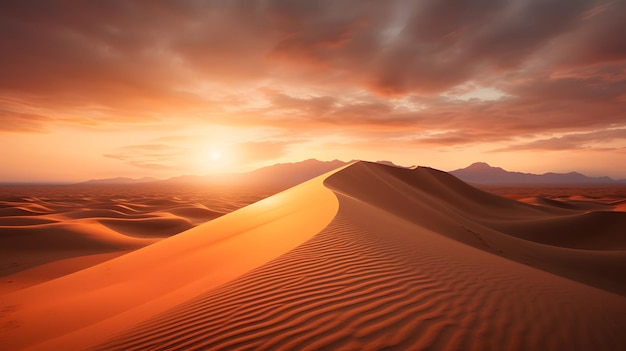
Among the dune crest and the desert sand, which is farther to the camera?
the dune crest

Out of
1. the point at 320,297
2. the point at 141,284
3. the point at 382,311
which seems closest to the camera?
the point at 382,311

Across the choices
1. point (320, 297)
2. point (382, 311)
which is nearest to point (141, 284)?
point (320, 297)

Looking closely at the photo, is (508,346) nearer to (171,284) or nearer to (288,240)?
(288,240)

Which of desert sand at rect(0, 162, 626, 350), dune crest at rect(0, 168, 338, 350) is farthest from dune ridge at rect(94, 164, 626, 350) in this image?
dune crest at rect(0, 168, 338, 350)

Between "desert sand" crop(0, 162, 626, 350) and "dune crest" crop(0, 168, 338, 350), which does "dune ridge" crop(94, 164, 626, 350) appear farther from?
"dune crest" crop(0, 168, 338, 350)

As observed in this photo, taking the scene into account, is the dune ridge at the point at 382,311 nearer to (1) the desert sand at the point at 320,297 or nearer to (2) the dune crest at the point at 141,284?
(1) the desert sand at the point at 320,297

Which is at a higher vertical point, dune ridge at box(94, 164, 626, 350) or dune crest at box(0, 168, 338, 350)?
dune ridge at box(94, 164, 626, 350)

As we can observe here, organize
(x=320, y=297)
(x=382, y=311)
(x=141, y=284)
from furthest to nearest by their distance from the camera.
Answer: (x=141, y=284) < (x=320, y=297) < (x=382, y=311)

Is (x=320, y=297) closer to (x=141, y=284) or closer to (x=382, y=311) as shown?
(x=382, y=311)

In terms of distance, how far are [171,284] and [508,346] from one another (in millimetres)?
5280

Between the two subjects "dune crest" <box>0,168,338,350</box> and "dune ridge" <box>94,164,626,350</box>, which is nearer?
"dune ridge" <box>94,164,626,350</box>

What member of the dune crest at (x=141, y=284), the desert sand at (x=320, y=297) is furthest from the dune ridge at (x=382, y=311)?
the dune crest at (x=141, y=284)

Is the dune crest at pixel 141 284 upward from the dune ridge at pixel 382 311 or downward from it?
downward

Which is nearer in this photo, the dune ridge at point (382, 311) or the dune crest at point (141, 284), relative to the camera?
the dune ridge at point (382, 311)
